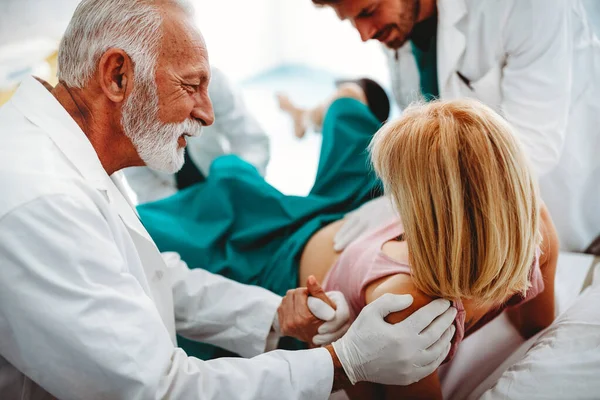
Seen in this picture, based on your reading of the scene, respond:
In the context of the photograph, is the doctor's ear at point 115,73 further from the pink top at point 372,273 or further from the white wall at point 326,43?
the white wall at point 326,43

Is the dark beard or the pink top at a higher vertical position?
the dark beard

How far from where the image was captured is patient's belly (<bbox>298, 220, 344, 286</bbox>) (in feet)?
4.55

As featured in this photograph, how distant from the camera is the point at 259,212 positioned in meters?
1.59

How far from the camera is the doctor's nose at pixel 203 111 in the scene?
113 cm

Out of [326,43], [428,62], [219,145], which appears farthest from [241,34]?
[428,62]

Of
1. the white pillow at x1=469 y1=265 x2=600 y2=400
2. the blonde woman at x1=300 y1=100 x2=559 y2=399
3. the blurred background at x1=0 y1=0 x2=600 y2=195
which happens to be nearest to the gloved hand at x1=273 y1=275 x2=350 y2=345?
the blonde woman at x1=300 y1=100 x2=559 y2=399

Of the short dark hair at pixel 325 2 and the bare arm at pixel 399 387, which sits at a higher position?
the short dark hair at pixel 325 2

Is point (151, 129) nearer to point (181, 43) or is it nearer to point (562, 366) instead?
point (181, 43)

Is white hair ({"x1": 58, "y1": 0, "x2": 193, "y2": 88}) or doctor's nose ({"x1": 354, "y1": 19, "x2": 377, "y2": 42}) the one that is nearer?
white hair ({"x1": 58, "y1": 0, "x2": 193, "y2": 88})

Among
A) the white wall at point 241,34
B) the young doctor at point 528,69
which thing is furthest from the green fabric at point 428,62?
the white wall at point 241,34

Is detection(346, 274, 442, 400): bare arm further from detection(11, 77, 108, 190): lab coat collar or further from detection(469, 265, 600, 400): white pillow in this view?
detection(11, 77, 108, 190): lab coat collar

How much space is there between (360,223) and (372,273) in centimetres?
28

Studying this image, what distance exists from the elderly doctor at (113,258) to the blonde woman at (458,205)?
7 centimetres

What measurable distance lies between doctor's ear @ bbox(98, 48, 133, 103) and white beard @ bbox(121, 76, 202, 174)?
0.07 ft
